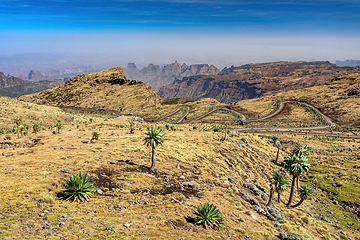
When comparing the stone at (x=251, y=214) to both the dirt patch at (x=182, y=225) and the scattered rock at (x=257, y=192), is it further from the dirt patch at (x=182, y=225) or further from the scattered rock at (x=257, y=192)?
the scattered rock at (x=257, y=192)

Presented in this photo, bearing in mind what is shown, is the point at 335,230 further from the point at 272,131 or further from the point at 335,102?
the point at 335,102

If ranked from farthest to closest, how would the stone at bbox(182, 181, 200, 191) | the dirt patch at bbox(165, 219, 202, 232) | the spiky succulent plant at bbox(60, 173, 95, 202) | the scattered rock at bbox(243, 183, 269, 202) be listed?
the scattered rock at bbox(243, 183, 269, 202), the stone at bbox(182, 181, 200, 191), the spiky succulent plant at bbox(60, 173, 95, 202), the dirt patch at bbox(165, 219, 202, 232)

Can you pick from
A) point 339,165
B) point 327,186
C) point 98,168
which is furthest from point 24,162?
point 339,165

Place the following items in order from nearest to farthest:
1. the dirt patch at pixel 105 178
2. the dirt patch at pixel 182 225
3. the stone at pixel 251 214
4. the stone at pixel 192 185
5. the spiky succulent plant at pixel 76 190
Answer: the dirt patch at pixel 182 225, the spiky succulent plant at pixel 76 190, the dirt patch at pixel 105 178, the stone at pixel 251 214, the stone at pixel 192 185

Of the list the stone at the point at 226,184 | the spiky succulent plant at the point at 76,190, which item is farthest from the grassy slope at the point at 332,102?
the spiky succulent plant at the point at 76,190

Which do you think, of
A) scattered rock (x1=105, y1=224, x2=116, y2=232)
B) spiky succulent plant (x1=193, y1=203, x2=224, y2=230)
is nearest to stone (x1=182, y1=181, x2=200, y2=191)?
spiky succulent plant (x1=193, y1=203, x2=224, y2=230)

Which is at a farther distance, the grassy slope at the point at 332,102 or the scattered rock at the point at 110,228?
the grassy slope at the point at 332,102

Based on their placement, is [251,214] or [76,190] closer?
[76,190]

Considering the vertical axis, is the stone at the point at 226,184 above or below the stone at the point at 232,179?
above

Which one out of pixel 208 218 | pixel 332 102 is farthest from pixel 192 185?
pixel 332 102

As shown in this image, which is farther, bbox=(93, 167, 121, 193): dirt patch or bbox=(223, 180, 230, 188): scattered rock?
bbox=(223, 180, 230, 188): scattered rock

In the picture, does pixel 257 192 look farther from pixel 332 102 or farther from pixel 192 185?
pixel 332 102

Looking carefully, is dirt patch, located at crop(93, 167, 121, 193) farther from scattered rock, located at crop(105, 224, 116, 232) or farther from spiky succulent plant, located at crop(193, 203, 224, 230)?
spiky succulent plant, located at crop(193, 203, 224, 230)

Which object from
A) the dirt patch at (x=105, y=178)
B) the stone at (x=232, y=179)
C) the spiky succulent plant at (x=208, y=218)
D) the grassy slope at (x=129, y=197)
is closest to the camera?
the grassy slope at (x=129, y=197)
